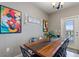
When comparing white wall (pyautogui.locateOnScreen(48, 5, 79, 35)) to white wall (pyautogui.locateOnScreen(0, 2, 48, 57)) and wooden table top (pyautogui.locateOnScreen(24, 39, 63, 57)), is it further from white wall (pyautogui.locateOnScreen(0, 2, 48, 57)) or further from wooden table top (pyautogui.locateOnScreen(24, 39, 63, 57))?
wooden table top (pyautogui.locateOnScreen(24, 39, 63, 57))

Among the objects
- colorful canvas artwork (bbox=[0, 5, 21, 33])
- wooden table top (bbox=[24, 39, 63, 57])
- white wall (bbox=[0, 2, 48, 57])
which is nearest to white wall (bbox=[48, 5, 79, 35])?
white wall (bbox=[0, 2, 48, 57])

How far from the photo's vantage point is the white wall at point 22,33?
1739 mm

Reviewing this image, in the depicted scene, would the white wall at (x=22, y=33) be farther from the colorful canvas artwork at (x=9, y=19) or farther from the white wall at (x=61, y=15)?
the white wall at (x=61, y=15)

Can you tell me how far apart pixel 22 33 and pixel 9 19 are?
1.51 feet

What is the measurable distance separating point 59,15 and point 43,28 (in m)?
0.61

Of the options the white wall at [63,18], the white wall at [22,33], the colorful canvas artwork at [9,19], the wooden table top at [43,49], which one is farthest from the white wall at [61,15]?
the colorful canvas artwork at [9,19]

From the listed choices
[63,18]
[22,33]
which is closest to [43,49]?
[22,33]

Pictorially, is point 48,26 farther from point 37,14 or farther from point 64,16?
point 64,16

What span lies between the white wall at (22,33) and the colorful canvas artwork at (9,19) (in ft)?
0.34

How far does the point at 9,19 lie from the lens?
5.42 feet

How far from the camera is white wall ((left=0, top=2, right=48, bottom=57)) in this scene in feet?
5.71

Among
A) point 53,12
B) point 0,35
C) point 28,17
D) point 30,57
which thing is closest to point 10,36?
point 0,35

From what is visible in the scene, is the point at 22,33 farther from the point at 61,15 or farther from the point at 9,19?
the point at 61,15

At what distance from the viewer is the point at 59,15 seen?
2326 millimetres
